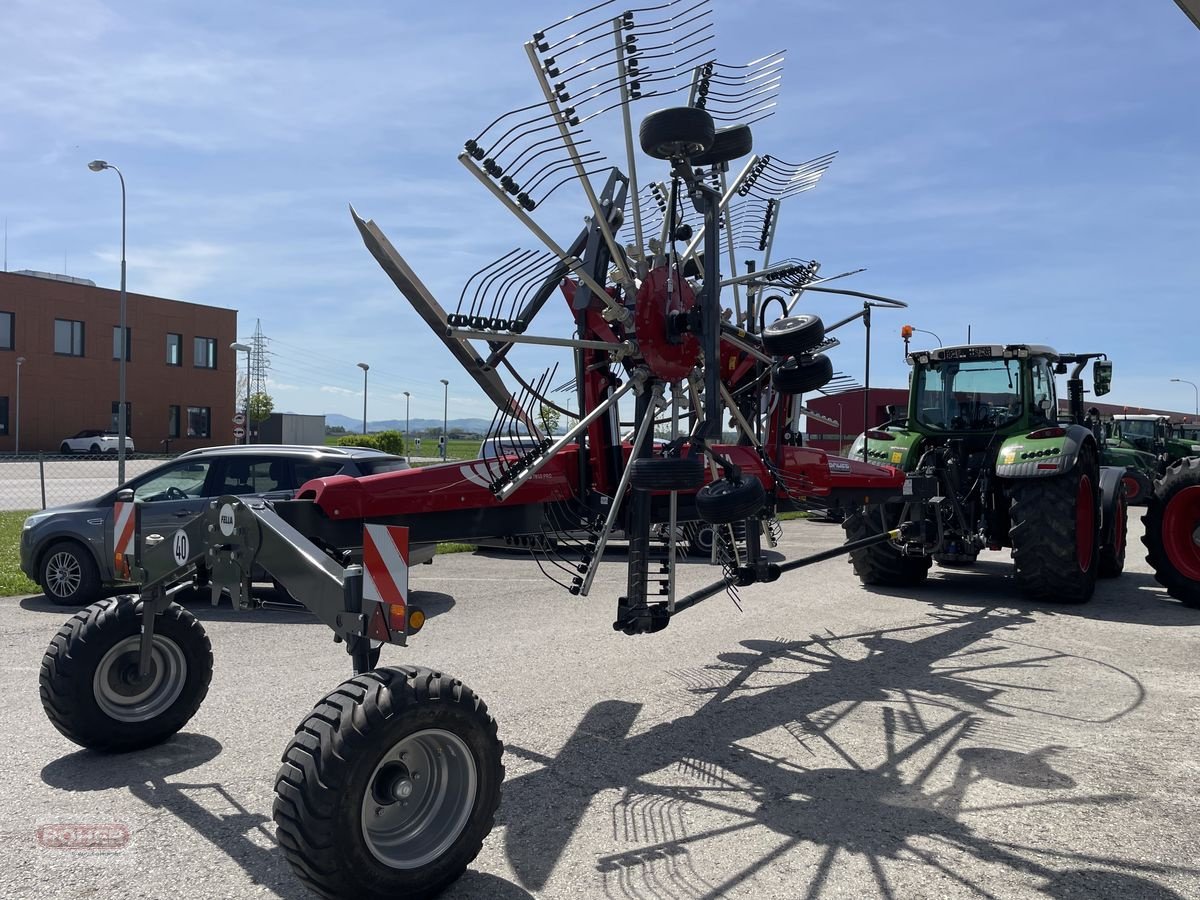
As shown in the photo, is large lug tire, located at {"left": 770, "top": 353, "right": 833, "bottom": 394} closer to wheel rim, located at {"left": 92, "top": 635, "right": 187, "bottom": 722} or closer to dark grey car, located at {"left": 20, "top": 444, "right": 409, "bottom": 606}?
wheel rim, located at {"left": 92, "top": 635, "right": 187, "bottom": 722}

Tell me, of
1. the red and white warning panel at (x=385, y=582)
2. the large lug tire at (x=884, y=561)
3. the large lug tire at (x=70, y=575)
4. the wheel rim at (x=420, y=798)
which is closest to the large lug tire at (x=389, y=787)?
the wheel rim at (x=420, y=798)

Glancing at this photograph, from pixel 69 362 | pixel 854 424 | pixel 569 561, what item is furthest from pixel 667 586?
pixel 69 362

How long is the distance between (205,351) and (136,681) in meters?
55.7

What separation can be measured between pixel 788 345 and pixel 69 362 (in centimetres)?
5318

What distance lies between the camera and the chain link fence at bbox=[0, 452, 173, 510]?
2102cm

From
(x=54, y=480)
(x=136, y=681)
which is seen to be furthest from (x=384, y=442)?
(x=136, y=681)

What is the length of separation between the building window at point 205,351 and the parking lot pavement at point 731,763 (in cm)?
5091

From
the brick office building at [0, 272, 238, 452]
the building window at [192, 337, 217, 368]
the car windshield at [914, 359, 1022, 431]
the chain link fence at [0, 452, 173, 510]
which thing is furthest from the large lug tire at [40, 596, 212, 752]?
the building window at [192, 337, 217, 368]

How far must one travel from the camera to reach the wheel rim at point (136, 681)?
494 cm

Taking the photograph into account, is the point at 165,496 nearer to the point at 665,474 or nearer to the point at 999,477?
the point at 665,474

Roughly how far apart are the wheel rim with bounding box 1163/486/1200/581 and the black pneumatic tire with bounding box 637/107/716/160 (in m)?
7.43

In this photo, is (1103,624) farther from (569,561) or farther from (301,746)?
(301,746)

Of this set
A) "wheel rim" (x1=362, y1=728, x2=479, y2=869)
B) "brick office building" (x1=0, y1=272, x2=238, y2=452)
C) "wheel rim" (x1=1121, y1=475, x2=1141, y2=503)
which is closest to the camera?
"wheel rim" (x1=362, y1=728, x2=479, y2=869)

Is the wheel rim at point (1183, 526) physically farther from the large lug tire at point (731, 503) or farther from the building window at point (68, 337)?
the building window at point (68, 337)
